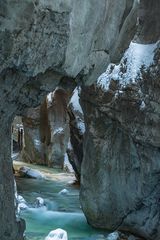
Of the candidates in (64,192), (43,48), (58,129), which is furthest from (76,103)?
(43,48)

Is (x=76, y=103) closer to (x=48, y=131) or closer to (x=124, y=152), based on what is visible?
(x=124, y=152)

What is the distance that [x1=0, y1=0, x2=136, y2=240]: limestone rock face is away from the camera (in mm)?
4730

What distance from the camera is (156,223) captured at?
419 inches

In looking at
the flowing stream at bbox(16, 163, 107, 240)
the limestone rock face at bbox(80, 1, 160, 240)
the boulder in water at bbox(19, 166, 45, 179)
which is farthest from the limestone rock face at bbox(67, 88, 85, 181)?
the boulder in water at bbox(19, 166, 45, 179)

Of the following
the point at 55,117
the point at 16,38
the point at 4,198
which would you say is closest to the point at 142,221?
the point at 4,198

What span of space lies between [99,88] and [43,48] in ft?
20.7

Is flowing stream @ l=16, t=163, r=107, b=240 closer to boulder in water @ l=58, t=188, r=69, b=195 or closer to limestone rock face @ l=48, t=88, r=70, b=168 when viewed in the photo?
boulder in water @ l=58, t=188, r=69, b=195

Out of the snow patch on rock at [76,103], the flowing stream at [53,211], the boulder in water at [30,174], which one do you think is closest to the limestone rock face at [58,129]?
the boulder in water at [30,174]

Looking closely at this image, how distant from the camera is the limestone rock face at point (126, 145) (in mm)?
10328

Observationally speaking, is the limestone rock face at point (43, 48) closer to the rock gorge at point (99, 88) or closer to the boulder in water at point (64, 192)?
the rock gorge at point (99, 88)

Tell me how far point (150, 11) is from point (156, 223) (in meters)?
4.92

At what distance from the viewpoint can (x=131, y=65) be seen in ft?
35.1

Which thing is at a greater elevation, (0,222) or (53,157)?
(53,157)

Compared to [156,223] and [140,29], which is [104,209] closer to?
[156,223]
